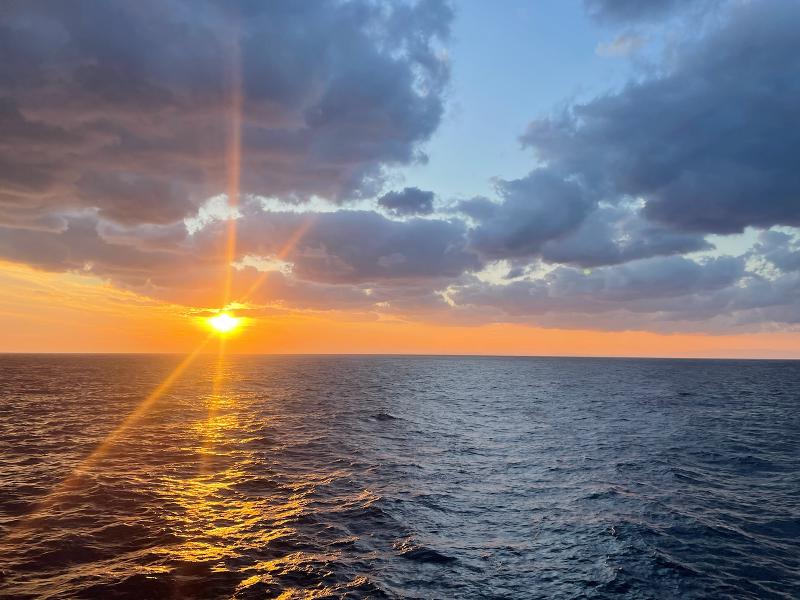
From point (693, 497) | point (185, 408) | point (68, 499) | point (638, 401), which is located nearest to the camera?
point (68, 499)

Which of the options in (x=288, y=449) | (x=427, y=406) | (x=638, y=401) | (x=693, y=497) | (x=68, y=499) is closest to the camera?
(x=68, y=499)

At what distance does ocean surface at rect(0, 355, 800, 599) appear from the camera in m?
20.4

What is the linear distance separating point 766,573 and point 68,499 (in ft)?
124

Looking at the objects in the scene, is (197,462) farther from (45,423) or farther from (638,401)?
(638,401)

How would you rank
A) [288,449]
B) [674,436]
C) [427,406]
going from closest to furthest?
[288,449]
[674,436]
[427,406]

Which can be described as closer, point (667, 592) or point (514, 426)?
point (667, 592)

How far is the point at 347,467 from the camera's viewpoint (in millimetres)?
40062

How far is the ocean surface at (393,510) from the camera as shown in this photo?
20.4m

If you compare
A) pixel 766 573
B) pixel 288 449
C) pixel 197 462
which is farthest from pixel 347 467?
pixel 766 573

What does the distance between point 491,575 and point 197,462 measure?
28.9 meters

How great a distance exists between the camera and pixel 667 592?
1983cm

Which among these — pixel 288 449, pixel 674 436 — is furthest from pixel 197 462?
pixel 674 436

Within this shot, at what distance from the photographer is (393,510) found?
29.4m

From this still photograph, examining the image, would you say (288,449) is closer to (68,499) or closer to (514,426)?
(68,499)
